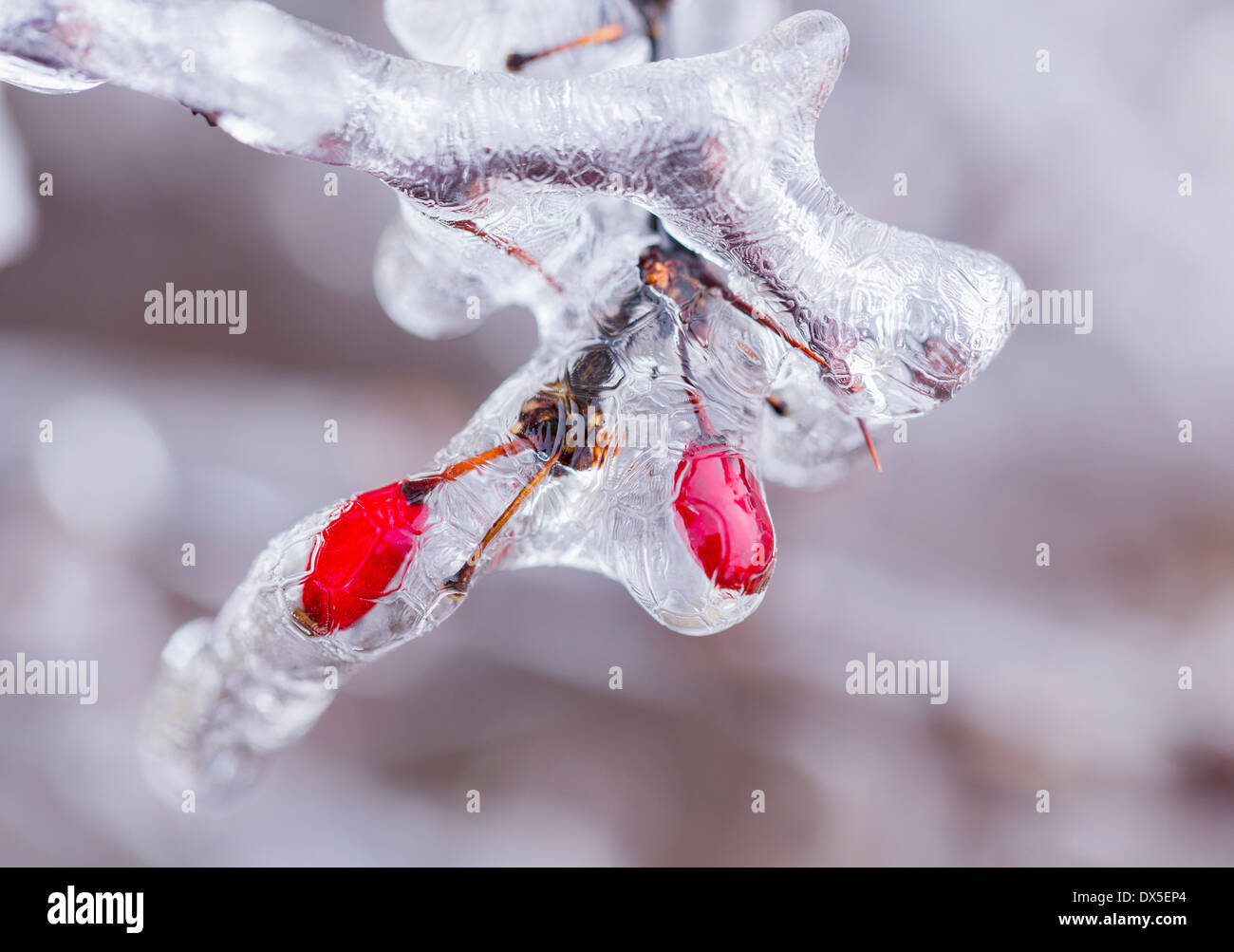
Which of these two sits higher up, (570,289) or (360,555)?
(570,289)

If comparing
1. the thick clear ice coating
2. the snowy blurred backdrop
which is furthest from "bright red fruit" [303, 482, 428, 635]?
the snowy blurred backdrop

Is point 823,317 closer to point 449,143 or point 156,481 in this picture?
point 449,143

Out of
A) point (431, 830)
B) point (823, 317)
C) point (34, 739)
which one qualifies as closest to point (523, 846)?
point (431, 830)

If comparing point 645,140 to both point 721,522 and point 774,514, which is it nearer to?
point 721,522

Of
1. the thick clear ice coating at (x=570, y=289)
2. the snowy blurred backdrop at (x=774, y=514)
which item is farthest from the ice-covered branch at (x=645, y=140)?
Answer: the snowy blurred backdrop at (x=774, y=514)

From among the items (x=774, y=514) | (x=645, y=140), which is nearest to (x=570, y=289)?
(x=645, y=140)

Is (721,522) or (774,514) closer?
(721,522)

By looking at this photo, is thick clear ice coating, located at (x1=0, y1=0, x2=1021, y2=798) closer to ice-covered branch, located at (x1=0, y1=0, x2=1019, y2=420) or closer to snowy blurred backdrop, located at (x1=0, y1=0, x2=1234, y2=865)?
ice-covered branch, located at (x1=0, y1=0, x2=1019, y2=420)
